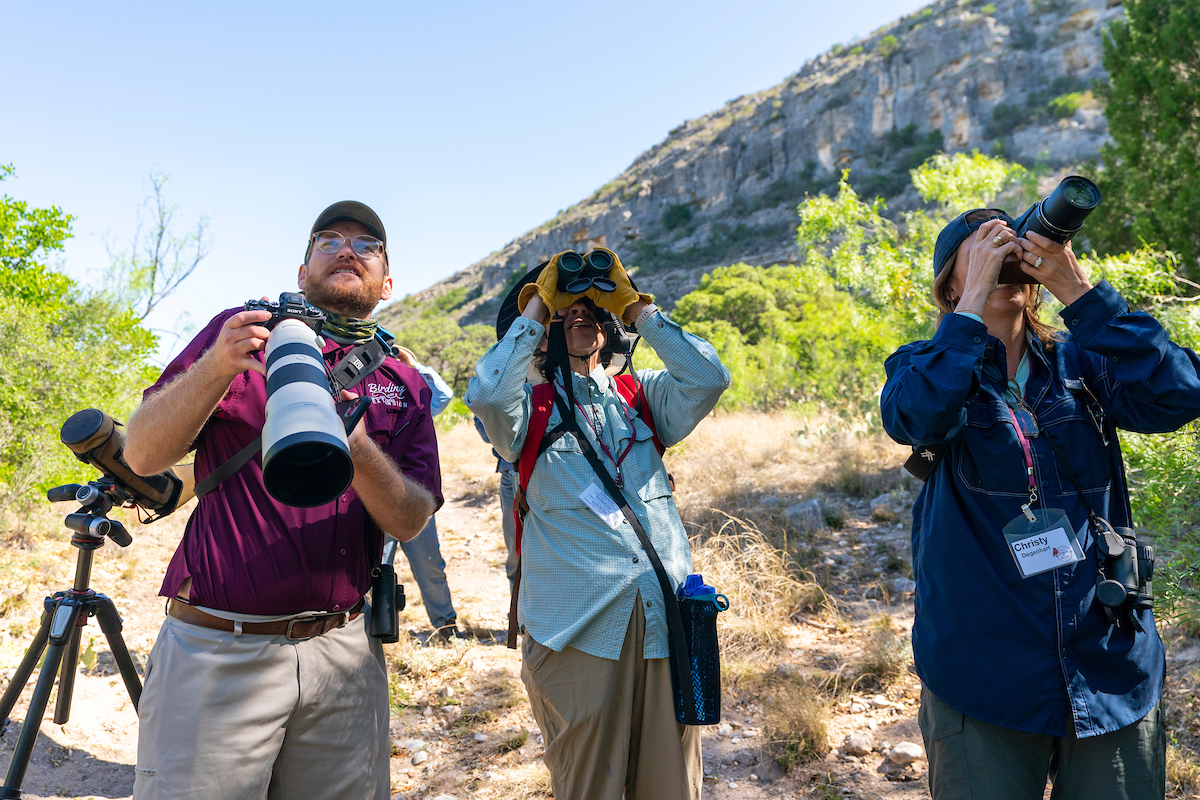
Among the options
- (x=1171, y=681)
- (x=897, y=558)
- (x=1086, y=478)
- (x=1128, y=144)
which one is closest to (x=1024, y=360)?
(x=1086, y=478)

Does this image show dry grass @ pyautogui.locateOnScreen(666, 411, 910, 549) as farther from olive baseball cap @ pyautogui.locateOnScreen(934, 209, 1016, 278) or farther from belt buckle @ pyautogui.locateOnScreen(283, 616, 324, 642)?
belt buckle @ pyautogui.locateOnScreen(283, 616, 324, 642)

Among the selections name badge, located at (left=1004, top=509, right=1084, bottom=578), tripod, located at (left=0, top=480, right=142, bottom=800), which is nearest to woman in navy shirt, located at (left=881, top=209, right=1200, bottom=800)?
name badge, located at (left=1004, top=509, right=1084, bottom=578)

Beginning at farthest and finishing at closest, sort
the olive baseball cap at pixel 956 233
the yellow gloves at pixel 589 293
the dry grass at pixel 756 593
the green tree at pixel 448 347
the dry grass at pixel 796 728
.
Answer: the green tree at pixel 448 347, the dry grass at pixel 756 593, the dry grass at pixel 796 728, the yellow gloves at pixel 589 293, the olive baseball cap at pixel 956 233

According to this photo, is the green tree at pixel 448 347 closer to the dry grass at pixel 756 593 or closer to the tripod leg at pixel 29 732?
the dry grass at pixel 756 593

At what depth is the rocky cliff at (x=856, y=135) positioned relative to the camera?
4209 centimetres

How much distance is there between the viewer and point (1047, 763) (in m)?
1.54

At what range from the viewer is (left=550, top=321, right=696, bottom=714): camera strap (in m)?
1.94

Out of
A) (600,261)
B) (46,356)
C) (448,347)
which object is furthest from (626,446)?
(448,347)

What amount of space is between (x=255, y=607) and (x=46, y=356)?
624 centimetres

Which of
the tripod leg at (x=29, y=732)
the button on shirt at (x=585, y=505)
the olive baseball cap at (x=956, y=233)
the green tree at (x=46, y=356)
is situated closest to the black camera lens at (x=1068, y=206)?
the olive baseball cap at (x=956, y=233)

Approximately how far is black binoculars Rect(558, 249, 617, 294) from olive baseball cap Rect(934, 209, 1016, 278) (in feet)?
3.04

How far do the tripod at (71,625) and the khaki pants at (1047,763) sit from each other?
2005 millimetres

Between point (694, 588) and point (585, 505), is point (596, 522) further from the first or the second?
point (694, 588)

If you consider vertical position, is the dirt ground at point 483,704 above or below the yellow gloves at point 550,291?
below
